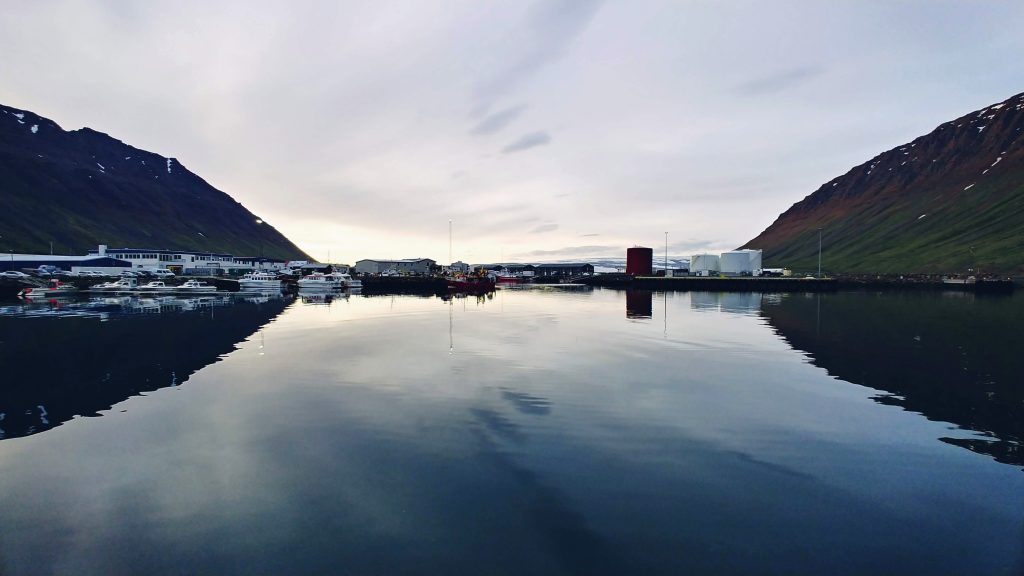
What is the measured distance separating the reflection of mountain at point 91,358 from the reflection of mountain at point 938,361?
32145 mm

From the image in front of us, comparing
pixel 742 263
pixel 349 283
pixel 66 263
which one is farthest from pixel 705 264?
pixel 66 263

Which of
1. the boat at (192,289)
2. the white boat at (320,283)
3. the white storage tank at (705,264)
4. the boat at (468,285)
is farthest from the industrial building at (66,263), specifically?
the white storage tank at (705,264)

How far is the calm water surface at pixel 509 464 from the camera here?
939 centimetres

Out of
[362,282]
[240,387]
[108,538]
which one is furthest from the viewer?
[362,282]

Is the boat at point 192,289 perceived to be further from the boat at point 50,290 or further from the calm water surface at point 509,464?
the calm water surface at point 509,464

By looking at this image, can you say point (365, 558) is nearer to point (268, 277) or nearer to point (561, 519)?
point (561, 519)

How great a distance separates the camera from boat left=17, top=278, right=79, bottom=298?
8479cm

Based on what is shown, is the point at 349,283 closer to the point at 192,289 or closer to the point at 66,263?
the point at 192,289

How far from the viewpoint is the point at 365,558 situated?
9.14 m

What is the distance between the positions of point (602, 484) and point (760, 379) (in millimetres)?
15735

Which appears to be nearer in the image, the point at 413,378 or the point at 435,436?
the point at 435,436

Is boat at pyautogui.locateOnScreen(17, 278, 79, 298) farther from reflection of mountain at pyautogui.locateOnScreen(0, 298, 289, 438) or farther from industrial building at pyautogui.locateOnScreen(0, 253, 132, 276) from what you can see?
reflection of mountain at pyautogui.locateOnScreen(0, 298, 289, 438)

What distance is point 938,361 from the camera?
2897 cm

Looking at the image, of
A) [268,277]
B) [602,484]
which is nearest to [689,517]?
[602,484]
